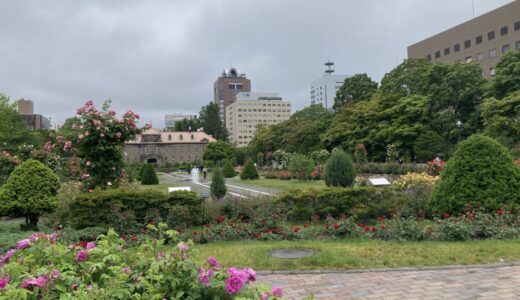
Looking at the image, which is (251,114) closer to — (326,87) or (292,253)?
(326,87)

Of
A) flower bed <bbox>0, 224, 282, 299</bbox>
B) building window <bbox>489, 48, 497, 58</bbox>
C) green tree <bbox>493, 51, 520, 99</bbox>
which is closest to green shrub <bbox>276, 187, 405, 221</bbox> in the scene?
flower bed <bbox>0, 224, 282, 299</bbox>

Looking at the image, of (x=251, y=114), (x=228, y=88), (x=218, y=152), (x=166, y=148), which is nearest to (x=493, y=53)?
(x=218, y=152)

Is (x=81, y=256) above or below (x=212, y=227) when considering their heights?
above

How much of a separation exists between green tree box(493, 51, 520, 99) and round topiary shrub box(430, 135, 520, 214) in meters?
24.5

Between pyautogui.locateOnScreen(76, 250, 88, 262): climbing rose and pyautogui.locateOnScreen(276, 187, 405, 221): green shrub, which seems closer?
pyautogui.locateOnScreen(76, 250, 88, 262): climbing rose

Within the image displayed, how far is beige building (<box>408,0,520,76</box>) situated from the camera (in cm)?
5450

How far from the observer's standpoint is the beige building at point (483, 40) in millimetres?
54500

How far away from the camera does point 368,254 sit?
6.27 m

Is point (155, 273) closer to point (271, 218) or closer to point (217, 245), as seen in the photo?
point (217, 245)

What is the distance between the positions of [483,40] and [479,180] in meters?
60.9

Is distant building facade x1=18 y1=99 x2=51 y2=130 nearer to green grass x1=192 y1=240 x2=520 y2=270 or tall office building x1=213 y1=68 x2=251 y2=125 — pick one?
tall office building x1=213 y1=68 x2=251 y2=125

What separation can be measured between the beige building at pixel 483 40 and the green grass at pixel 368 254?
57.3 m

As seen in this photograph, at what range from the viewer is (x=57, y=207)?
9.52 metres

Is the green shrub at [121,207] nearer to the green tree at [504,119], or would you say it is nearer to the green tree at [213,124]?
the green tree at [504,119]
